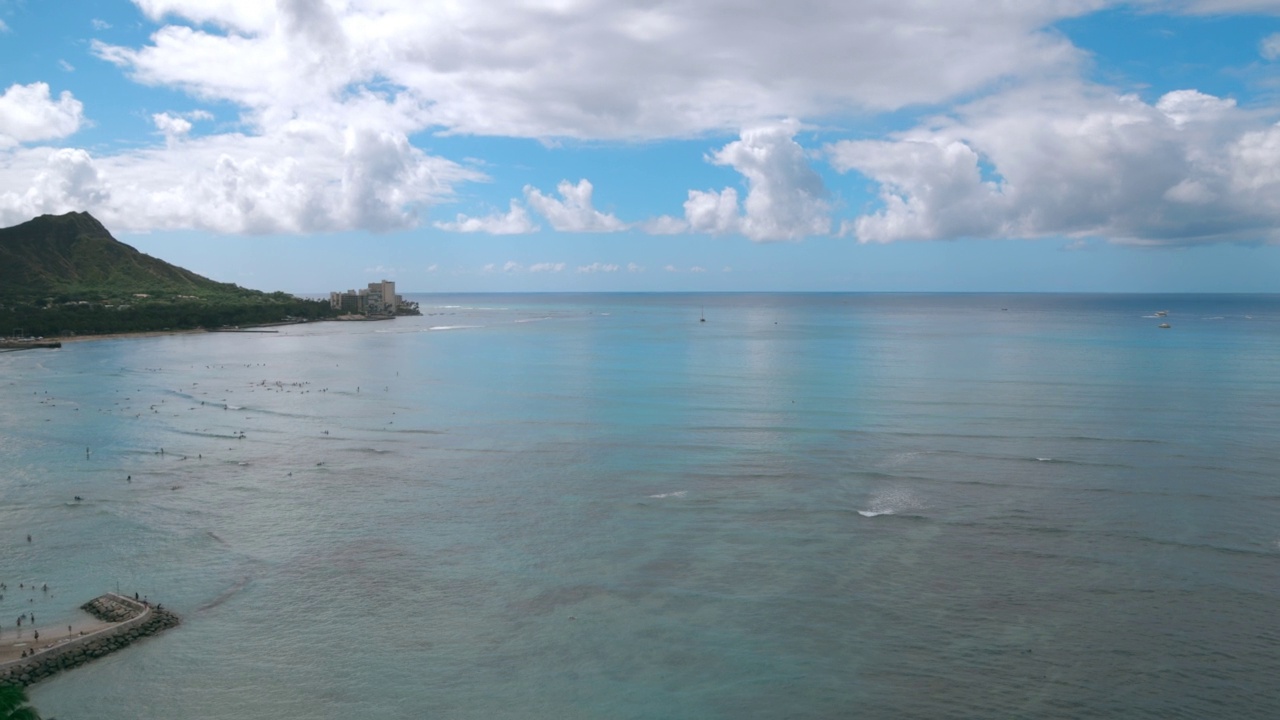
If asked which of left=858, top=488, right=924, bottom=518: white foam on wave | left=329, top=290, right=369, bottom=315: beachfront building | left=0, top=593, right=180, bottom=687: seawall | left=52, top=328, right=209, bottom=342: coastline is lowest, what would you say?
left=0, top=593, right=180, bottom=687: seawall

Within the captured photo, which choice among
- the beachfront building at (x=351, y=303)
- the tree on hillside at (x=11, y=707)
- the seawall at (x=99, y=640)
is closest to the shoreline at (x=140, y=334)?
the beachfront building at (x=351, y=303)

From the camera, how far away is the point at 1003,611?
2427 centimetres

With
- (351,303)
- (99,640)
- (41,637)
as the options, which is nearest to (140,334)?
(351,303)

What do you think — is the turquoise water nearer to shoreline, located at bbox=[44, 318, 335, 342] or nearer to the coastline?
the coastline

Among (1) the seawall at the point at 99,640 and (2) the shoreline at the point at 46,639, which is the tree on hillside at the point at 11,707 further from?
(2) the shoreline at the point at 46,639

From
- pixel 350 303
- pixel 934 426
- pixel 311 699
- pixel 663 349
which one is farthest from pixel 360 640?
pixel 350 303

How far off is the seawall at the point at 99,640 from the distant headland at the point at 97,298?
364ft

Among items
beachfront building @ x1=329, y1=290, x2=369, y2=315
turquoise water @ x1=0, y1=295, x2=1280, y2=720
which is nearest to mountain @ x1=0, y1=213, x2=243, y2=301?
beachfront building @ x1=329, y1=290, x2=369, y2=315

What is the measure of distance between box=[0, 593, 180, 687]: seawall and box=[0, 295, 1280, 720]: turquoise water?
683 millimetres

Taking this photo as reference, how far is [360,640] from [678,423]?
103 feet

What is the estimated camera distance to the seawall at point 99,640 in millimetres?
20891

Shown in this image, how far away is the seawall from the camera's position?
20.9 meters

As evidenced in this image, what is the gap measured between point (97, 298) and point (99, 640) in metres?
157

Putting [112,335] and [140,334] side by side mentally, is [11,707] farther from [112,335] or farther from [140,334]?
[140,334]
